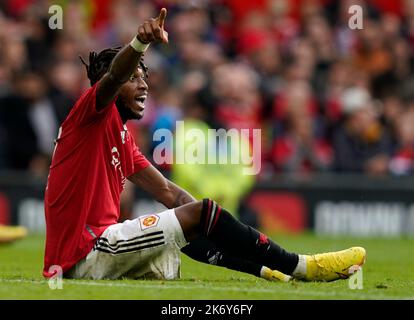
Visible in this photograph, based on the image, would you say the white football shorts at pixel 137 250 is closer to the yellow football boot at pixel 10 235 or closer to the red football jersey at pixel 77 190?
the red football jersey at pixel 77 190

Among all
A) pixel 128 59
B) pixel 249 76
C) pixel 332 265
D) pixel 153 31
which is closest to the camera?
pixel 153 31

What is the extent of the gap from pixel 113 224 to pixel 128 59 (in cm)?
125

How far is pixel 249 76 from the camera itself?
1819cm

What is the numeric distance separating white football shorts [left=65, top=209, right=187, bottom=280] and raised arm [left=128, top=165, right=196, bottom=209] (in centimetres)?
73

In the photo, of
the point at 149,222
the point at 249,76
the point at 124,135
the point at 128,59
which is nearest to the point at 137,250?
the point at 149,222

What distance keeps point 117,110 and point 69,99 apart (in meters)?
8.20

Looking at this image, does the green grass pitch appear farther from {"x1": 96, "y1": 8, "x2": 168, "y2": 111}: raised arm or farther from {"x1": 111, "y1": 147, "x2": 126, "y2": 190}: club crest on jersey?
{"x1": 96, "y1": 8, "x2": 168, "y2": 111}: raised arm

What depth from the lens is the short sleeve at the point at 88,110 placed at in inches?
310

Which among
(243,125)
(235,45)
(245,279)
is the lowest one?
(245,279)

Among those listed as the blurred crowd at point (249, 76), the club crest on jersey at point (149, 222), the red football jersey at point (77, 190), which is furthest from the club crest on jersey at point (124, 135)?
the blurred crowd at point (249, 76)

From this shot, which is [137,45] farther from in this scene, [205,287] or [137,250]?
[205,287]
